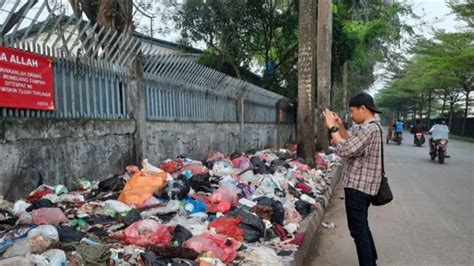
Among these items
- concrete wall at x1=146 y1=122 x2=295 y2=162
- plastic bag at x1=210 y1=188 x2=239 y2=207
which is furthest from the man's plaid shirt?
concrete wall at x1=146 y1=122 x2=295 y2=162

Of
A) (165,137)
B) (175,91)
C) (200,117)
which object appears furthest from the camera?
(200,117)

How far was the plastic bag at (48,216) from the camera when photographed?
421 cm

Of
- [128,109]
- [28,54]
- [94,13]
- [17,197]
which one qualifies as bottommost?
[17,197]

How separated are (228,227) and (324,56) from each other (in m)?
10.8

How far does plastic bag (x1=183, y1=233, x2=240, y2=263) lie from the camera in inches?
149

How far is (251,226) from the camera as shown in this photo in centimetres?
460

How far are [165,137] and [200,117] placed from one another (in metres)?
1.86

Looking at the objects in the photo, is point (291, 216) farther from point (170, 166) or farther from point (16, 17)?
point (16, 17)

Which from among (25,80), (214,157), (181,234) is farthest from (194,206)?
(214,157)

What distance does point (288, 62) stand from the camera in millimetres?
19328

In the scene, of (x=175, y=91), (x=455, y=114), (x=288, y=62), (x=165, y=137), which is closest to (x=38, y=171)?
(x=165, y=137)

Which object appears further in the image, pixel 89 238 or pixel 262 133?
pixel 262 133

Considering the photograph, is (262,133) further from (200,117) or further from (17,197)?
(17,197)

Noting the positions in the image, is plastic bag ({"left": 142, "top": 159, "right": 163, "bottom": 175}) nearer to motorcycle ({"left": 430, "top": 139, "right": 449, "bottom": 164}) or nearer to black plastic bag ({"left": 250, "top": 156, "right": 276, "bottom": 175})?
black plastic bag ({"left": 250, "top": 156, "right": 276, "bottom": 175})
